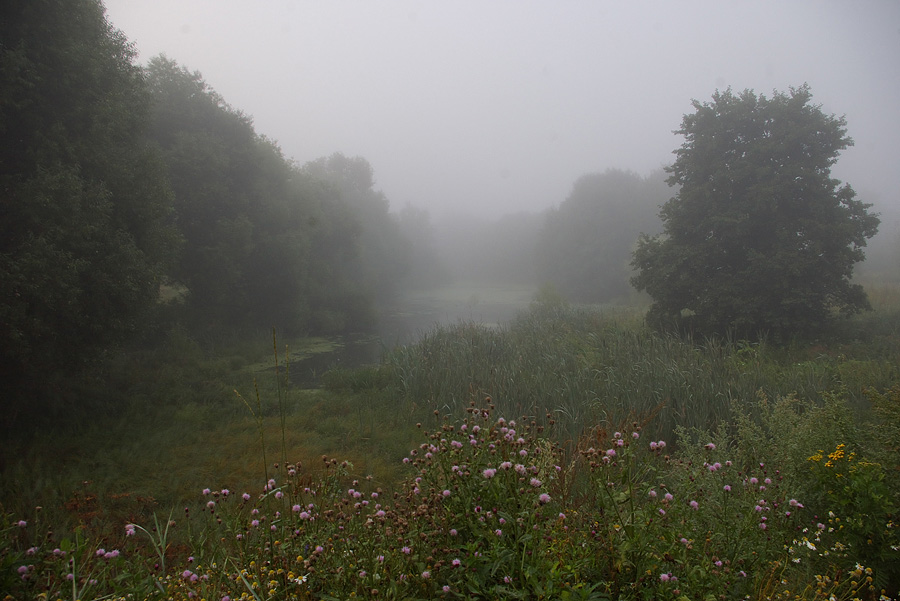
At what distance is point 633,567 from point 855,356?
43.1 ft

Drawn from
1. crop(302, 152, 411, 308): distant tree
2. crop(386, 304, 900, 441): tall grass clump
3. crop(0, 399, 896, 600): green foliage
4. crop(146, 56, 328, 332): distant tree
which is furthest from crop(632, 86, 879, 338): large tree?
crop(302, 152, 411, 308): distant tree

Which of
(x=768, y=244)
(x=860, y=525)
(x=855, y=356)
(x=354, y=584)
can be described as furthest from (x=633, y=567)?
(x=768, y=244)

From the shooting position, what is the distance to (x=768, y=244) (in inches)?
550

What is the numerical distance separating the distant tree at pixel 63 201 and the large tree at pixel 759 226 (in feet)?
46.0

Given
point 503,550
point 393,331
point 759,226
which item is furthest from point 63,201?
point 393,331

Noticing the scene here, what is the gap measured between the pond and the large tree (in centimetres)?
678

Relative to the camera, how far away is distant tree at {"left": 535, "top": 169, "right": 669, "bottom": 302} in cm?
3750

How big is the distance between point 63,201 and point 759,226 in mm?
16371

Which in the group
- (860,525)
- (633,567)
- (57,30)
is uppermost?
(57,30)

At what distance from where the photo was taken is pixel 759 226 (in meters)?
14.1

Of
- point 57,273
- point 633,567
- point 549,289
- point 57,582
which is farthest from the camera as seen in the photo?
point 549,289

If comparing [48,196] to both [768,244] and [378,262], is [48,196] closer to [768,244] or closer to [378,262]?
[768,244]

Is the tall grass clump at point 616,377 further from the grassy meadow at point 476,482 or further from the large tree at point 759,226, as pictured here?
the large tree at point 759,226

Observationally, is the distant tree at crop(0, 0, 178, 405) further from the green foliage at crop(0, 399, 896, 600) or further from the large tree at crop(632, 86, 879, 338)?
Answer: the large tree at crop(632, 86, 879, 338)
